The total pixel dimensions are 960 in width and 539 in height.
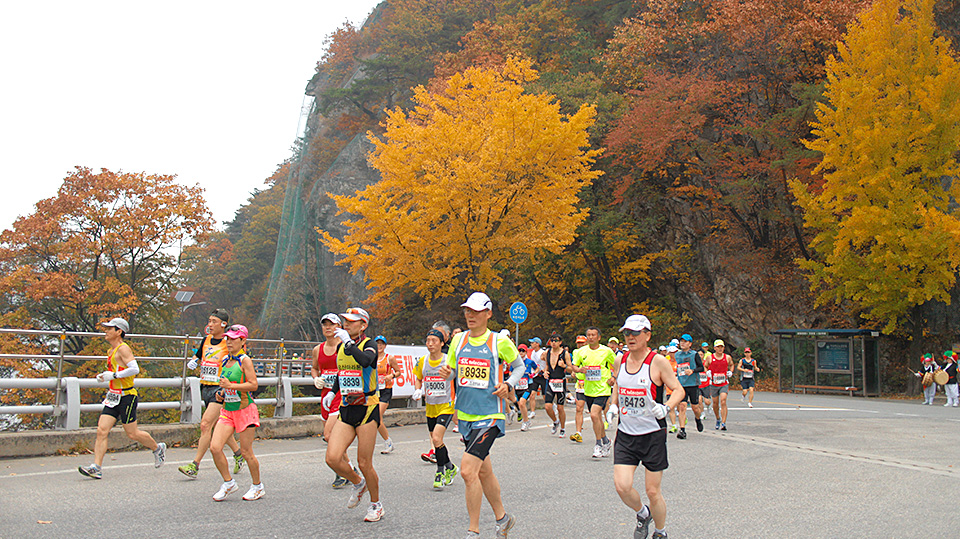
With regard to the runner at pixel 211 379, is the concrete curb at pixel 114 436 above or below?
below

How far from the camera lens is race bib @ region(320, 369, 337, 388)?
722 centimetres

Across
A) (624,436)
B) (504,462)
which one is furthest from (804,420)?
(624,436)

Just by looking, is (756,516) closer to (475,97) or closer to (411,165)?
(411,165)

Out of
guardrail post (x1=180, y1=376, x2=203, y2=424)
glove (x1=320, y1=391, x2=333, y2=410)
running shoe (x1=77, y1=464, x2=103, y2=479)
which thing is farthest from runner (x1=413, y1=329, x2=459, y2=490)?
guardrail post (x1=180, y1=376, x2=203, y2=424)

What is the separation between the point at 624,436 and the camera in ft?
18.8

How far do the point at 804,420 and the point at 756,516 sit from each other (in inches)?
428

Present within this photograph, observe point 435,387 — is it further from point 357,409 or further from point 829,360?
point 829,360

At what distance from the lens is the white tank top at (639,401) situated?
566cm

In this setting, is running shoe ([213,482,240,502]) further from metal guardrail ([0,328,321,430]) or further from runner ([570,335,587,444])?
runner ([570,335,587,444])

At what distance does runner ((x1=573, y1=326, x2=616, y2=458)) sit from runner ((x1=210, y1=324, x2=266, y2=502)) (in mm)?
5334

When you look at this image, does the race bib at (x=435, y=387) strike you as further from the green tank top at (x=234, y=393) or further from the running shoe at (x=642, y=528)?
the running shoe at (x=642, y=528)

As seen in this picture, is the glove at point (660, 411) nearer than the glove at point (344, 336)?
Yes

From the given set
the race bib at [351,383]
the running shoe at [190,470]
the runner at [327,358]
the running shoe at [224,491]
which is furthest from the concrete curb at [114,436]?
the race bib at [351,383]

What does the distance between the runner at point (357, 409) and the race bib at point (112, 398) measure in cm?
329
